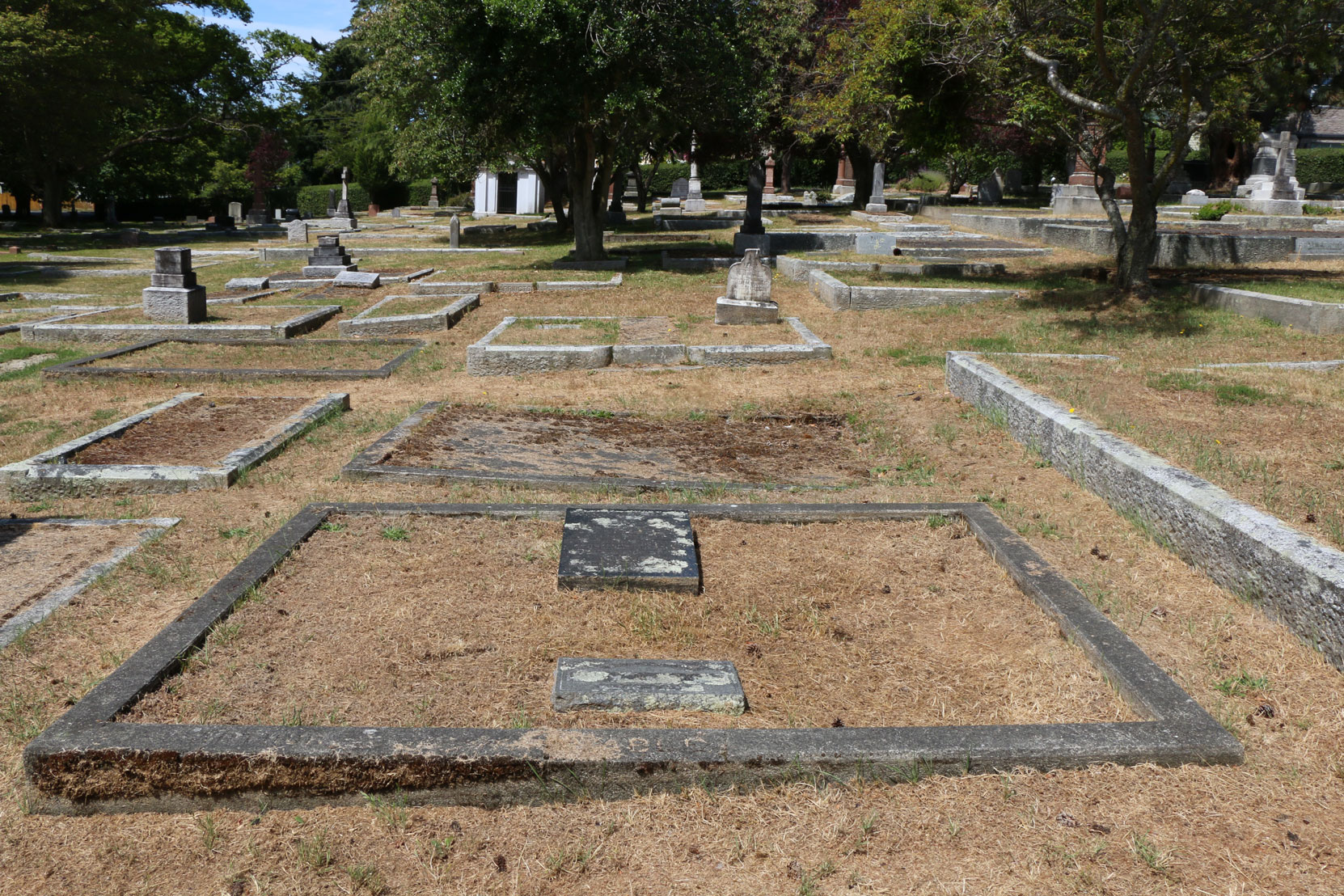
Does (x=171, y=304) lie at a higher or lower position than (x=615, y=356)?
higher

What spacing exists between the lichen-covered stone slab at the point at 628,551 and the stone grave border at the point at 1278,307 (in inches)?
308

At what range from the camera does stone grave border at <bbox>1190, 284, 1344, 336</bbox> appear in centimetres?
942

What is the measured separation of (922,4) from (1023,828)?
11988 mm

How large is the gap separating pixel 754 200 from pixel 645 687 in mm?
18255

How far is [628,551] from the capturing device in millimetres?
4488

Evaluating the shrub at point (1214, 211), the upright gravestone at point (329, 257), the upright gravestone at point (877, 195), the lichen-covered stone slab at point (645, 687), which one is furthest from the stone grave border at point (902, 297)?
the upright gravestone at point (877, 195)

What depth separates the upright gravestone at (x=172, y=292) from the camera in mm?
12820

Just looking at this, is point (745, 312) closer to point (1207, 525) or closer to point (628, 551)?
point (628, 551)

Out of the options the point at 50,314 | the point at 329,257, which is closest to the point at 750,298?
the point at 329,257

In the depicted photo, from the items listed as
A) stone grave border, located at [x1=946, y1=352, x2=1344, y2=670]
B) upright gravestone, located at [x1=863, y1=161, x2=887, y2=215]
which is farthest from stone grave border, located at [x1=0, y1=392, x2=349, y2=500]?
upright gravestone, located at [x1=863, y1=161, x2=887, y2=215]

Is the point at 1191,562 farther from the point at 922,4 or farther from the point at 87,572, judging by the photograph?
the point at 922,4

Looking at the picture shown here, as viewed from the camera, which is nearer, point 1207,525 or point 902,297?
point 1207,525

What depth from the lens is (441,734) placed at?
2.96m

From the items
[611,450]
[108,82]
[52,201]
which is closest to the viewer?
[611,450]
